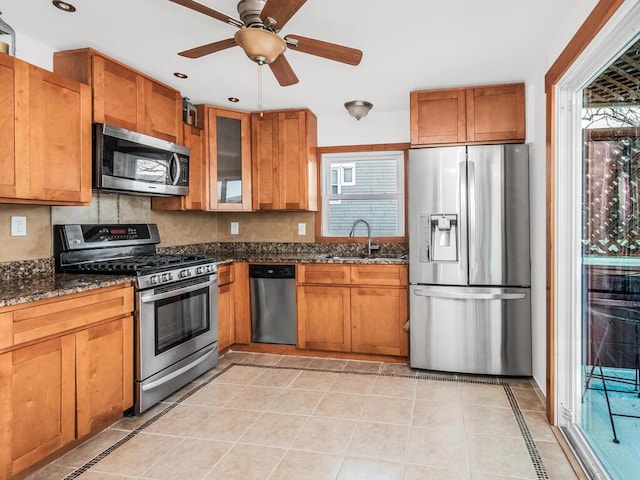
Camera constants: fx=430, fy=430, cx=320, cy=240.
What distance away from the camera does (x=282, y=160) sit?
4145mm

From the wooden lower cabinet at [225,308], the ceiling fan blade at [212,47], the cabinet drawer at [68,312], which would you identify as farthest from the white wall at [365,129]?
the cabinet drawer at [68,312]

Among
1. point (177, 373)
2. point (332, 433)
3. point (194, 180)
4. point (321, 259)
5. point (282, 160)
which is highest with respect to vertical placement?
point (282, 160)

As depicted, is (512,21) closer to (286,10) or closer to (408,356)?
(286,10)

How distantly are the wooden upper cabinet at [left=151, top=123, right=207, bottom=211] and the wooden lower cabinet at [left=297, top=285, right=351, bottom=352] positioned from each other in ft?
4.00

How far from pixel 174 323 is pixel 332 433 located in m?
1.32

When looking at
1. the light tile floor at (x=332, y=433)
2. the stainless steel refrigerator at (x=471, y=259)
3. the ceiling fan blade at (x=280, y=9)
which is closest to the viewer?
the ceiling fan blade at (x=280, y=9)

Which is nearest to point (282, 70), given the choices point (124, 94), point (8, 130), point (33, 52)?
point (124, 94)

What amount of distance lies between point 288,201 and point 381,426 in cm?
229

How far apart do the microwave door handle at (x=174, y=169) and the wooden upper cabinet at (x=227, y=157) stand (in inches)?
19.4

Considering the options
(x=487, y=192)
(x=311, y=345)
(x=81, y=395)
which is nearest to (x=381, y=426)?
(x=311, y=345)

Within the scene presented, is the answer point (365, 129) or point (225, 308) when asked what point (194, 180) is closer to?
point (225, 308)

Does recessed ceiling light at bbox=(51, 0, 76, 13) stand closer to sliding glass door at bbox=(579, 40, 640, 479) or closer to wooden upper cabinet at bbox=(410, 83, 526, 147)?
wooden upper cabinet at bbox=(410, 83, 526, 147)

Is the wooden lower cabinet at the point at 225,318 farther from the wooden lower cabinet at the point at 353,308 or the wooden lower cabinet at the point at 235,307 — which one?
the wooden lower cabinet at the point at 353,308

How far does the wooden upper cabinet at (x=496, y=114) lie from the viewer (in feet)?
11.2
